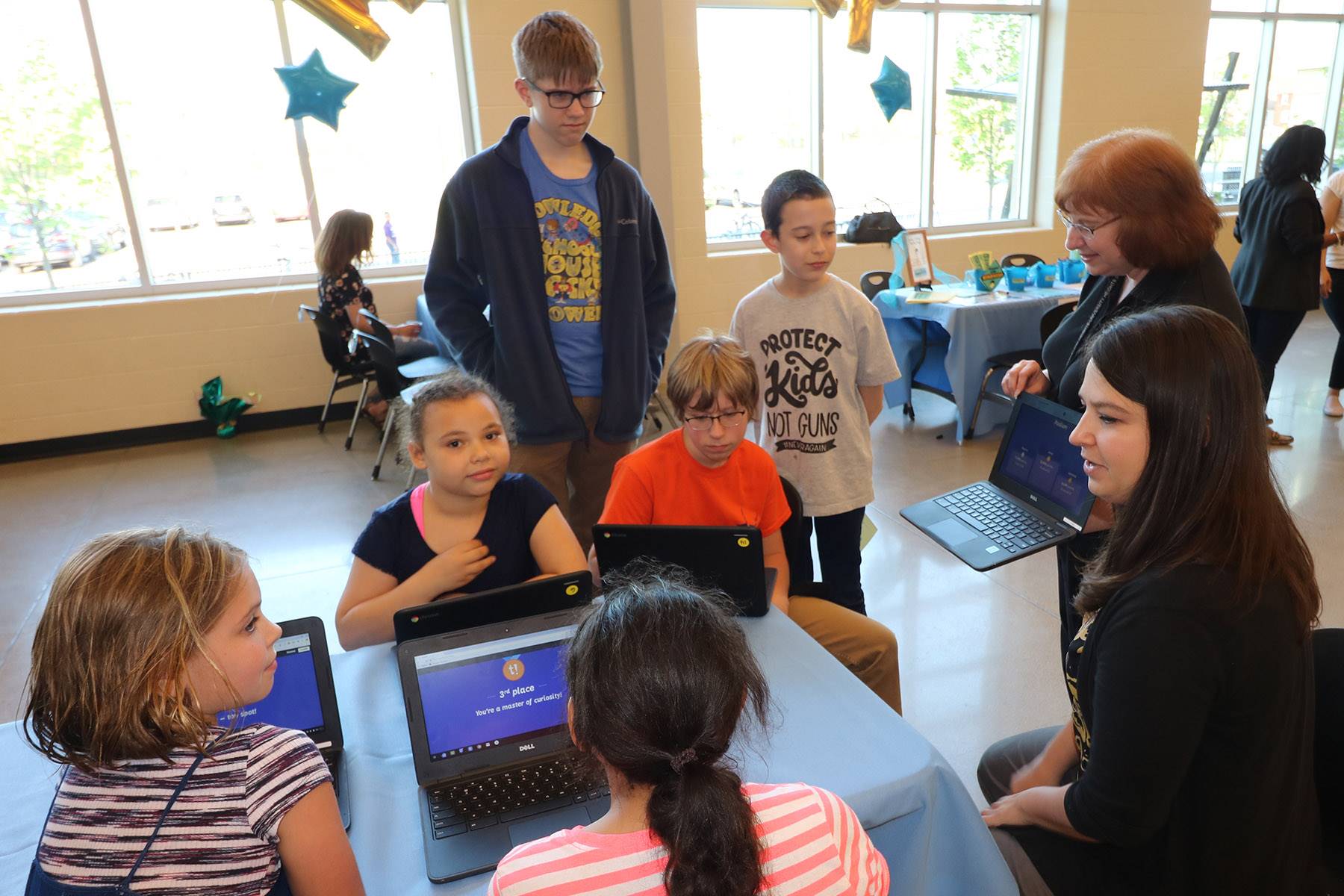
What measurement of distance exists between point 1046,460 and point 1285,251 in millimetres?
3618

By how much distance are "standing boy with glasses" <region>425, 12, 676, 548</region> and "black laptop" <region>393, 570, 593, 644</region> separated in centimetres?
108

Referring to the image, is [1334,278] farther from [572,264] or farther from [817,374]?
[572,264]

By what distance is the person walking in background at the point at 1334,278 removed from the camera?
179 inches

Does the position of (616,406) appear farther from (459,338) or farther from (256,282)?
(256,282)

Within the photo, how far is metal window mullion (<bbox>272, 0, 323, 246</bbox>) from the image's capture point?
4836 mm

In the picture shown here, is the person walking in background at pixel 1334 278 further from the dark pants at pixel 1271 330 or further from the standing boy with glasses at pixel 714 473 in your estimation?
the standing boy with glasses at pixel 714 473

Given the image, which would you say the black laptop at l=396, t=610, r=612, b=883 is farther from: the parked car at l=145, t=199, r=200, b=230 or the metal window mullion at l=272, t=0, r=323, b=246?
the parked car at l=145, t=199, r=200, b=230

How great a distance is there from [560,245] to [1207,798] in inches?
70.5

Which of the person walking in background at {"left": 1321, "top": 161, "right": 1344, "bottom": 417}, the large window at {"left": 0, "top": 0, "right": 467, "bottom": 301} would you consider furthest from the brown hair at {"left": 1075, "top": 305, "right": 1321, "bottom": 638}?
the large window at {"left": 0, "top": 0, "right": 467, "bottom": 301}

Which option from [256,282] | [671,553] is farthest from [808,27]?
[671,553]

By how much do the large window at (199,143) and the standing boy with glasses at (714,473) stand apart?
4.06 m

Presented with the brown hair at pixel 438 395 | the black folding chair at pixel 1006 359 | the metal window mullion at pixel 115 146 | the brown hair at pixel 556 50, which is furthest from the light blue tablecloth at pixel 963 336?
the metal window mullion at pixel 115 146

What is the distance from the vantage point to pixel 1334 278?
4.60 meters

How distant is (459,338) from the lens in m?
2.32
